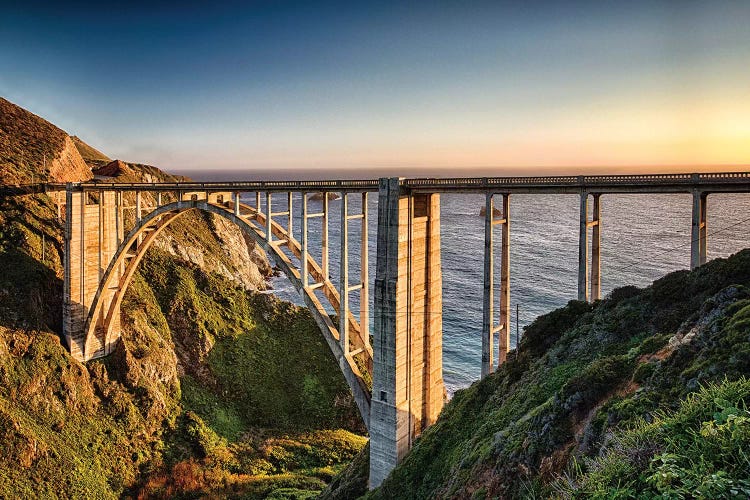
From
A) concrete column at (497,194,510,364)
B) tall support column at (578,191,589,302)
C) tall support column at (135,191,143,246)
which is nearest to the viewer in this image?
tall support column at (578,191,589,302)

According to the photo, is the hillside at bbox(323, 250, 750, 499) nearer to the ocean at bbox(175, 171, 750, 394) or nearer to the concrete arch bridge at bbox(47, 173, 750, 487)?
the concrete arch bridge at bbox(47, 173, 750, 487)

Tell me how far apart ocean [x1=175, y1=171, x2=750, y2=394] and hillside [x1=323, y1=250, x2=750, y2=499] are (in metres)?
20.5

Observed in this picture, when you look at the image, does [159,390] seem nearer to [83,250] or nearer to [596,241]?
[83,250]

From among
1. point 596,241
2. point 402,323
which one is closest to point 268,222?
point 402,323

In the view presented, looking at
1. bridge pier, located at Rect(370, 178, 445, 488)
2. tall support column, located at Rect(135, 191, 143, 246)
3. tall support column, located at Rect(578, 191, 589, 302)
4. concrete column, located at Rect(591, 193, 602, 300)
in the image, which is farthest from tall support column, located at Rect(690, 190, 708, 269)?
tall support column, located at Rect(135, 191, 143, 246)

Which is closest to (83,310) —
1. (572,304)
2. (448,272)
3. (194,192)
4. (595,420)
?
(194,192)

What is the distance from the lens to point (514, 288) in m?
51.3

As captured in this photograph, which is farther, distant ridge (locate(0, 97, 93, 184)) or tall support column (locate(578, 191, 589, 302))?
distant ridge (locate(0, 97, 93, 184))

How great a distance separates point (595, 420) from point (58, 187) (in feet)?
135

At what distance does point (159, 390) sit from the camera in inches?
1417

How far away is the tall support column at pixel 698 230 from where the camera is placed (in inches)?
627

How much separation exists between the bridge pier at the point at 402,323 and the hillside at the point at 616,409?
2.63m

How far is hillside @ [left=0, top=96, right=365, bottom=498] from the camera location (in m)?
29.7

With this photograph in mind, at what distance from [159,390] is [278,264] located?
1632 cm
